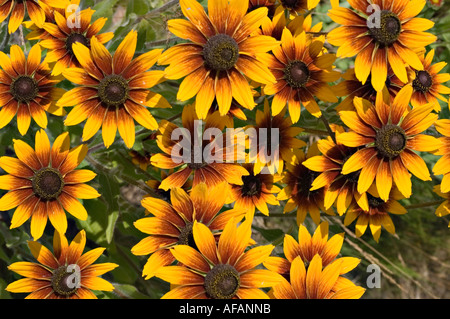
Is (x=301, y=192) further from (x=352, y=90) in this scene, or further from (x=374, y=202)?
(x=352, y=90)

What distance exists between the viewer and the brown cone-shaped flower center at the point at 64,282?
5.32ft

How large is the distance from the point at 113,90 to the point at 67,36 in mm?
382

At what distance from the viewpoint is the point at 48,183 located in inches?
65.6

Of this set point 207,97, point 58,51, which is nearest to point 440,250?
point 207,97

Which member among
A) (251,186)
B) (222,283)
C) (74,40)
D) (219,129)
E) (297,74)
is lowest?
(222,283)

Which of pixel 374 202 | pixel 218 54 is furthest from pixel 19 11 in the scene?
pixel 374 202

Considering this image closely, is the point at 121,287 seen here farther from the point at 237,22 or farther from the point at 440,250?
the point at 440,250

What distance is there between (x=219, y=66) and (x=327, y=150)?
1.81 ft

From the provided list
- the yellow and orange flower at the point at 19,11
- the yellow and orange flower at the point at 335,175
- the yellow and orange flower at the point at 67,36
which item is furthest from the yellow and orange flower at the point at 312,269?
the yellow and orange flower at the point at 19,11

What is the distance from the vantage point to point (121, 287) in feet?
6.60

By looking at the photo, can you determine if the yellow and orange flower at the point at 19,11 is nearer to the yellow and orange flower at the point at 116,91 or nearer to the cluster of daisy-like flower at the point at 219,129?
the cluster of daisy-like flower at the point at 219,129

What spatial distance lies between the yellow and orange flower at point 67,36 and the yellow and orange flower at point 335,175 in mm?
913

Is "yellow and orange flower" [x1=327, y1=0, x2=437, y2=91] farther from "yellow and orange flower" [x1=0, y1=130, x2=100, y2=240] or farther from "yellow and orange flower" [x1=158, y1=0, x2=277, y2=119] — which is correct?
"yellow and orange flower" [x1=0, y1=130, x2=100, y2=240]

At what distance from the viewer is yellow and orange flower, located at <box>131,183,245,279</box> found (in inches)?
60.1
